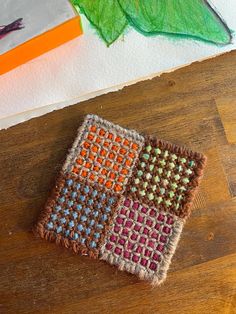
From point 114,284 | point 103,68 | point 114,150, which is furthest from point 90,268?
point 103,68

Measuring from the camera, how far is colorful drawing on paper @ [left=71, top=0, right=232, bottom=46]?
533 mm

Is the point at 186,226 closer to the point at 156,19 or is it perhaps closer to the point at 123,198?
the point at 123,198

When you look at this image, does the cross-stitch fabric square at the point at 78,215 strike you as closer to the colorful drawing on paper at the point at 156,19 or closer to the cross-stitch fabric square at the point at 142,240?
the cross-stitch fabric square at the point at 142,240

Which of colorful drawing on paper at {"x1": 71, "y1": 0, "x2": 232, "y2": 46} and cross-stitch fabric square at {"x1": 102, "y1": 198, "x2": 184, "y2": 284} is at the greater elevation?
colorful drawing on paper at {"x1": 71, "y1": 0, "x2": 232, "y2": 46}

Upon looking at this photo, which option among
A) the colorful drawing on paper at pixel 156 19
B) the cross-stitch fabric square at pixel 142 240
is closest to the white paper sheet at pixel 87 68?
the colorful drawing on paper at pixel 156 19

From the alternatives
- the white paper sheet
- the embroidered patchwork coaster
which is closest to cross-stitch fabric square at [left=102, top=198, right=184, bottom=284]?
the embroidered patchwork coaster

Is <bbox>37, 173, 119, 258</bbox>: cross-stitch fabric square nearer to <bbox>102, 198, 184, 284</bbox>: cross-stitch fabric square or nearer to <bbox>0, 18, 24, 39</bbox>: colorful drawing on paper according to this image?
<bbox>102, 198, 184, 284</bbox>: cross-stitch fabric square

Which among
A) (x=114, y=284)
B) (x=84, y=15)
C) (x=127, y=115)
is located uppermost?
(x=84, y=15)

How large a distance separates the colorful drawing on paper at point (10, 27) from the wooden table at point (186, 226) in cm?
11

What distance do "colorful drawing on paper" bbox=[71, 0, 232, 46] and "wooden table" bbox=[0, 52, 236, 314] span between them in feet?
0.13

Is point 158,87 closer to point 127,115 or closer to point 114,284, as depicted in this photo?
point 127,115

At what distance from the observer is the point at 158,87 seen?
0.53 m

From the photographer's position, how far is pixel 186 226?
1.61 ft

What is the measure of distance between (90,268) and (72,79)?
9.0 inches
